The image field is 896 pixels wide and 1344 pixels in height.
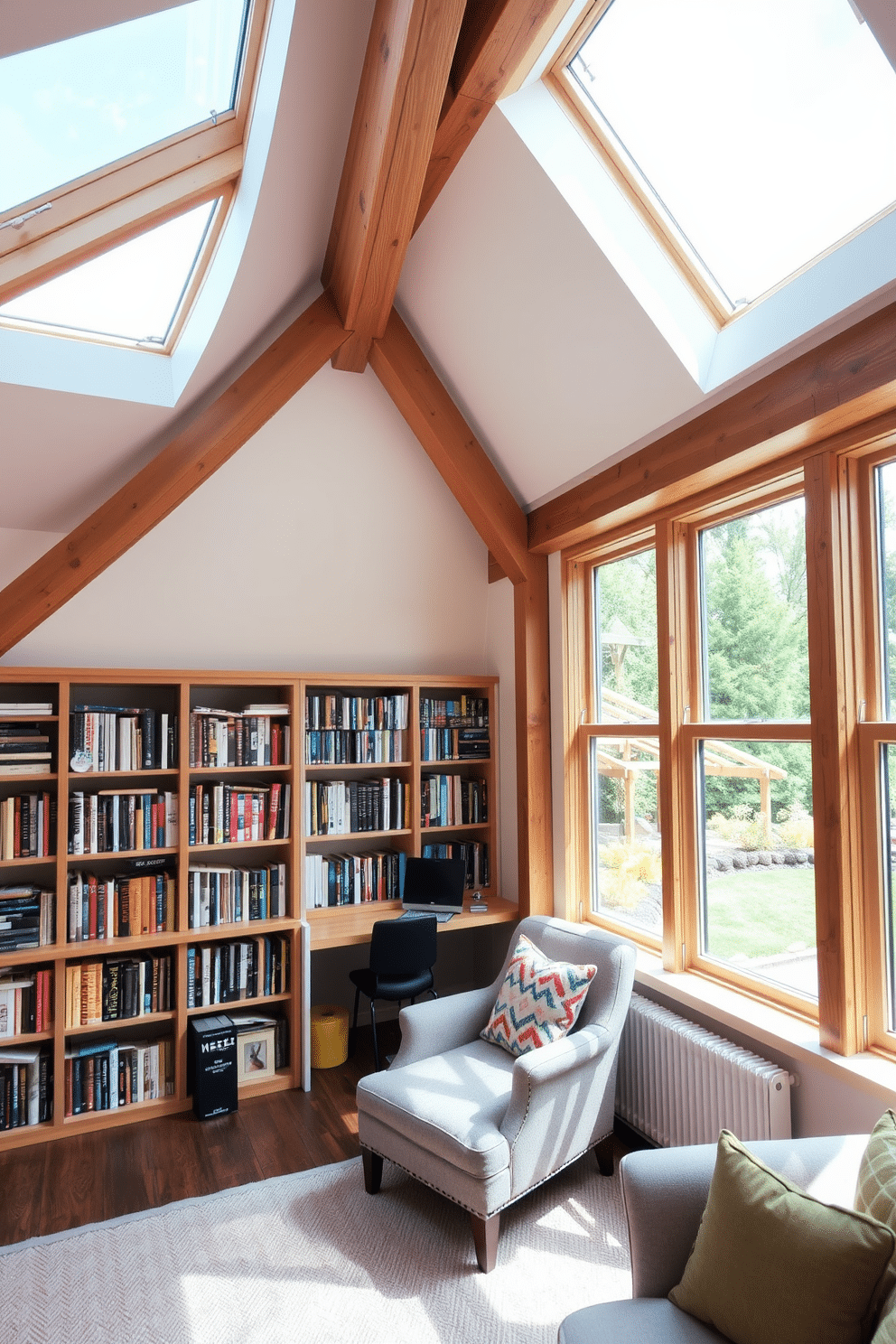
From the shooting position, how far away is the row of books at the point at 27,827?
3.32m

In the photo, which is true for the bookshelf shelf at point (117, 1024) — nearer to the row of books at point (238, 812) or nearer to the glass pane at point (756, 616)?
the row of books at point (238, 812)

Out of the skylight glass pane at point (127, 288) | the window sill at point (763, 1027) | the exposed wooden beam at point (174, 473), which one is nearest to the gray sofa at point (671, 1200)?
the window sill at point (763, 1027)

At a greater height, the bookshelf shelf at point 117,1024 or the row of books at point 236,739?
the row of books at point 236,739

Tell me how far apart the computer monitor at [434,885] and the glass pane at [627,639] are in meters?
1.08

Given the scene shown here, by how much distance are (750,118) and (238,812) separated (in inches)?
129

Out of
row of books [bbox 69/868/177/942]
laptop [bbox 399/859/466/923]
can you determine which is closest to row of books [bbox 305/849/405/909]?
laptop [bbox 399/859/466/923]

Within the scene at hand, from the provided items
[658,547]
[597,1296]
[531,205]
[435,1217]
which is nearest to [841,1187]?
[597,1296]

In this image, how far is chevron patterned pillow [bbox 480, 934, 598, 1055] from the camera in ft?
9.62

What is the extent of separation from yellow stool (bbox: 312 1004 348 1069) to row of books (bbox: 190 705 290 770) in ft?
4.23

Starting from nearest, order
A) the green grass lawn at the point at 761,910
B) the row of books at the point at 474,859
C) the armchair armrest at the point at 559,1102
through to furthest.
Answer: the armchair armrest at the point at 559,1102 → the green grass lawn at the point at 761,910 → the row of books at the point at 474,859

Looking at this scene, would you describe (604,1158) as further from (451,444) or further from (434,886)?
(451,444)

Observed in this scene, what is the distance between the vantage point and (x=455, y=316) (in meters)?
3.45

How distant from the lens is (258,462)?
400 cm

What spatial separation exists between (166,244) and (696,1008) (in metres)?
3.41
